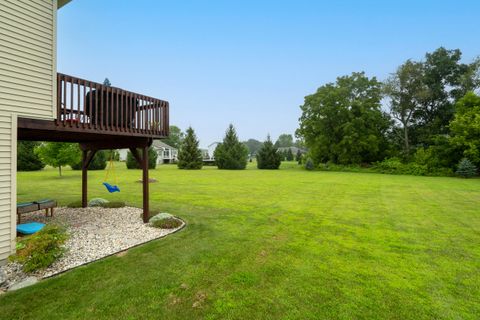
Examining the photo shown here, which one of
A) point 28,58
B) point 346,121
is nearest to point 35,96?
point 28,58

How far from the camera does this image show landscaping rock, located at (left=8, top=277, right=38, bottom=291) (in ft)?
10.8

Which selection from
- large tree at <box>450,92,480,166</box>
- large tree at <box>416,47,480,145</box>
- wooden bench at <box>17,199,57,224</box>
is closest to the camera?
wooden bench at <box>17,199,57,224</box>

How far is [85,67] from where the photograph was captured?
19.1 meters

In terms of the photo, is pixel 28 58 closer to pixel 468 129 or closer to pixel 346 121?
pixel 468 129

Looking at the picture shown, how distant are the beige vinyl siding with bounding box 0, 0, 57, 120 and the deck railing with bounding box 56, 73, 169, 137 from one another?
0.25m

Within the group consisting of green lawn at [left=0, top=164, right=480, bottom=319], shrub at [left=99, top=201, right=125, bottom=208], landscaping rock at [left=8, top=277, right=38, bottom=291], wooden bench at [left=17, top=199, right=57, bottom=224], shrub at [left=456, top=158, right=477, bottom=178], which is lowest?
green lawn at [left=0, top=164, right=480, bottom=319]

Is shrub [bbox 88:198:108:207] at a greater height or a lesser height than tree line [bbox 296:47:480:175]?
lesser

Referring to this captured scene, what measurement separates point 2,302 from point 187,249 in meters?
2.52

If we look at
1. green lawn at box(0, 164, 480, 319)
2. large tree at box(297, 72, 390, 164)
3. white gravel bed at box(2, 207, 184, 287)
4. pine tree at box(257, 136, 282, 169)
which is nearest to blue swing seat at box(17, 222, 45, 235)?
white gravel bed at box(2, 207, 184, 287)

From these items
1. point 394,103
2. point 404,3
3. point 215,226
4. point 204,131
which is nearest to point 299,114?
point 394,103

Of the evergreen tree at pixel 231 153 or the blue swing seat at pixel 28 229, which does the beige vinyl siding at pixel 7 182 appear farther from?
the evergreen tree at pixel 231 153

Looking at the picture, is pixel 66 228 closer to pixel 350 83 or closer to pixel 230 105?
pixel 350 83

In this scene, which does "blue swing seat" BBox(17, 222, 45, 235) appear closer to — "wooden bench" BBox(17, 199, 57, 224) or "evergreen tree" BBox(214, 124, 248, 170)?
"wooden bench" BBox(17, 199, 57, 224)

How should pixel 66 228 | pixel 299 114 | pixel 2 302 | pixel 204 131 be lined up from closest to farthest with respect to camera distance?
pixel 2 302 < pixel 66 228 < pixel 299 114 < pixel 204 131
